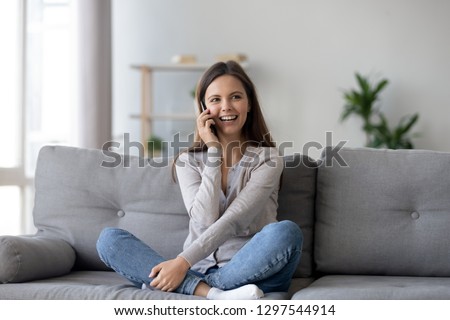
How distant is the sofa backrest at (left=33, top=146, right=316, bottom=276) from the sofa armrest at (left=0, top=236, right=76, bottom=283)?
5.1 inches

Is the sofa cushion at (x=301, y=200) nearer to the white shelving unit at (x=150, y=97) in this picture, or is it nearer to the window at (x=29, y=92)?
the window at (x=29, y=92)

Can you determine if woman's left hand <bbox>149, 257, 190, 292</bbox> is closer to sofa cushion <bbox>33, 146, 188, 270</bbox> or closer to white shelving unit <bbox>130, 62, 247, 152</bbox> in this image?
sofa cushion <bbox>33, 146, 188, 270</bbox>

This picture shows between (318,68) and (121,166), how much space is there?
13.5ft

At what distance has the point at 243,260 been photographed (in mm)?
2102

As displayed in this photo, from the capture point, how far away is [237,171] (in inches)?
96.7

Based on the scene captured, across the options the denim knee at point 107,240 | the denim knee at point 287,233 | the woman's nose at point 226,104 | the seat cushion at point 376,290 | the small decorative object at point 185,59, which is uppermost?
the small decorative object at point 185,59

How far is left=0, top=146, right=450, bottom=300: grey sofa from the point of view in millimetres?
2395

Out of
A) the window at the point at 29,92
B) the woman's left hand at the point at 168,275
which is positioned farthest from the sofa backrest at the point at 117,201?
the window at the point at 29,92

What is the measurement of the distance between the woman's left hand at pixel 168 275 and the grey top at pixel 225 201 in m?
0.04

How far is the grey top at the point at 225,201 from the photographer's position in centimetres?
224

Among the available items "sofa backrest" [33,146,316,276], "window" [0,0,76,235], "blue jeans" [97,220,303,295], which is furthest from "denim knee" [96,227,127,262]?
"window" [0,0,76,235]


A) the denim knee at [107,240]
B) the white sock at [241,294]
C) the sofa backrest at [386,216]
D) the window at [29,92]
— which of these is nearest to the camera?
the white sock at [241,294]

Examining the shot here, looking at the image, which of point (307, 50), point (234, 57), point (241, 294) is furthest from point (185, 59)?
point (241, 294)
